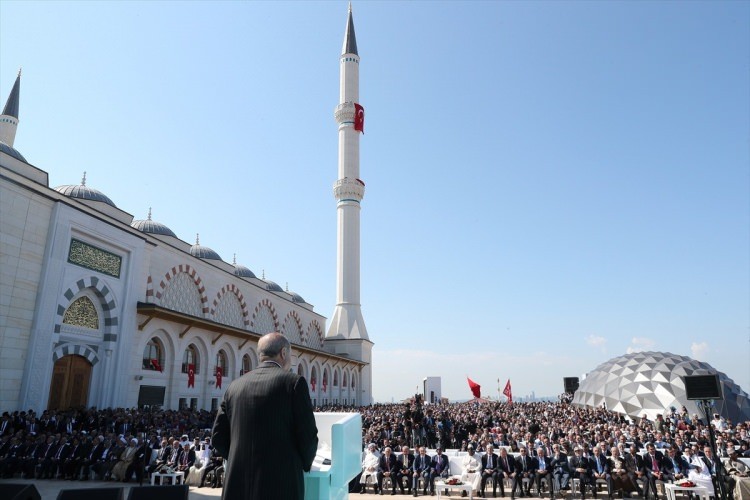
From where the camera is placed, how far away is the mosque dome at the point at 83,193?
19016mm

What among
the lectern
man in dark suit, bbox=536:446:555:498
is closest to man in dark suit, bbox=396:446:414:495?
man in dark suit, bbox=536:446:555:498

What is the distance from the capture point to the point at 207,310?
76.9ft

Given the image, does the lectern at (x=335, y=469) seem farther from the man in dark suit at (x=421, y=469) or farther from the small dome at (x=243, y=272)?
the small dome at (x=243, y=272)

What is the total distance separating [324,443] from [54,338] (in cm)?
1354

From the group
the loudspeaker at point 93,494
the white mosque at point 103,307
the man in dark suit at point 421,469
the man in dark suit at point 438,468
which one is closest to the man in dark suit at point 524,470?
the man in dark suit at point 438,468

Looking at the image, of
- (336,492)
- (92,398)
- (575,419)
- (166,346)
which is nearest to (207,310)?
(166,346)

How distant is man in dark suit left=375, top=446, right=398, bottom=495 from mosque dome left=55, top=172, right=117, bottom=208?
15.4 metres

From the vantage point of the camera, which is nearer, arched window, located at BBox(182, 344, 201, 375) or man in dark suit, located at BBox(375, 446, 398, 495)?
man in dark suit, located at BBox(375, 446, 398, 495)

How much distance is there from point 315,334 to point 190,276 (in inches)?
749

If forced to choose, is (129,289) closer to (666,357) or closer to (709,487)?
(709,487)

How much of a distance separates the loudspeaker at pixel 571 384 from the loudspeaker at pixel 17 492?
133ft

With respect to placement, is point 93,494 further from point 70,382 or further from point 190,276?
point 190,276

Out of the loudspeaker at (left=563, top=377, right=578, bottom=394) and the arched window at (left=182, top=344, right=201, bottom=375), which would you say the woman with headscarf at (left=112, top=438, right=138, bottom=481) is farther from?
the loudspeaker at (left=563, top=377, right=578, bottom=394)

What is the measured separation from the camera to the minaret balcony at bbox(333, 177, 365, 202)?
127 ft
